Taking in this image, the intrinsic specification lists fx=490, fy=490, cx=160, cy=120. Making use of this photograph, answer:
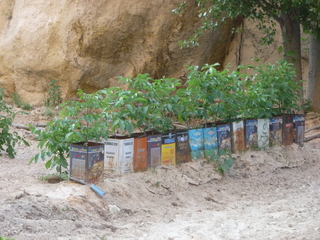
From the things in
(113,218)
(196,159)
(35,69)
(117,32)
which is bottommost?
(113,218)

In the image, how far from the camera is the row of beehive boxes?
5059 mm

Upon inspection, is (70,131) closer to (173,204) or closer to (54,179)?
(54,179)

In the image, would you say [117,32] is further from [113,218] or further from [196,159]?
[113,218]

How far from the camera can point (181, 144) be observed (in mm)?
6105

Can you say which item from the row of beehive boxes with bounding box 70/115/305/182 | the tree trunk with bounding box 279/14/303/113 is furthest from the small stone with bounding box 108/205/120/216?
the tree trunk with bounding box 279/14/303/113

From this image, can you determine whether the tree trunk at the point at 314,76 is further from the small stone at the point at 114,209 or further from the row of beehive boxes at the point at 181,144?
the small stone at the point at 114,209

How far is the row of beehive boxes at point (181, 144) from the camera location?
506cm

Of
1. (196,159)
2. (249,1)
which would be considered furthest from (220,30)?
(196,159)

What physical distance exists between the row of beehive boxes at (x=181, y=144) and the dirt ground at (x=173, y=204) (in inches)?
5.2

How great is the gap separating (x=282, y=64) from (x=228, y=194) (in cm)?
258

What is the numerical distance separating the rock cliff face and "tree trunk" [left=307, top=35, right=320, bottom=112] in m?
2.66

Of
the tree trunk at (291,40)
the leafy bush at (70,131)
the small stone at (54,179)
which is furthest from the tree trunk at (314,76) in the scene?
the small stone at (54,179)

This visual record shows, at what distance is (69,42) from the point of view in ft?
38.3

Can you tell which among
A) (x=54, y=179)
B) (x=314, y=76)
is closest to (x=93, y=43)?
(x=314, y=76)
